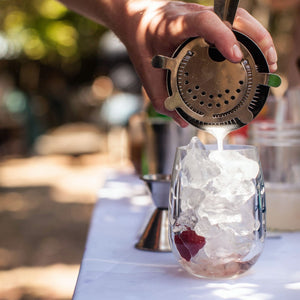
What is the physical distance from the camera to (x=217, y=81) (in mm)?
1018

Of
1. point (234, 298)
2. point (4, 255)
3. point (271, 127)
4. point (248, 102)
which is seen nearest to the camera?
point (234, 298)

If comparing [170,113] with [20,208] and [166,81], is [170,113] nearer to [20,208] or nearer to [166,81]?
[166,81]

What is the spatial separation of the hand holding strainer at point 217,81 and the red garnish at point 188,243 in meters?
0.22

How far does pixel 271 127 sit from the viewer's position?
1.38m

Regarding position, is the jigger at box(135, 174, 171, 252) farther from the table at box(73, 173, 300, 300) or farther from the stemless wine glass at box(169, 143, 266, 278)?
the stemless wine glass at box(169, 143, 266, 278)

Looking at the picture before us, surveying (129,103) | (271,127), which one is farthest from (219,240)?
(129,103)

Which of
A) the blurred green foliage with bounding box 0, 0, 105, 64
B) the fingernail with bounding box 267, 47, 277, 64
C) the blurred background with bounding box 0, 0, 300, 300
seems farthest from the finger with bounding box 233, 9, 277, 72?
the blurred green foliage with bounding box 0, 0, 105, 64

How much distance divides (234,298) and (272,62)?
0.46 metres

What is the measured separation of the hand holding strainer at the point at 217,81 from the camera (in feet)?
3.27

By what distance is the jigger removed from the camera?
4.00 feet

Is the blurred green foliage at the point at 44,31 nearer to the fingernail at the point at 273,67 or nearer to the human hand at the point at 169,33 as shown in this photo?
the human hand at the point at 169,33

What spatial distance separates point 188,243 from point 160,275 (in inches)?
4.4

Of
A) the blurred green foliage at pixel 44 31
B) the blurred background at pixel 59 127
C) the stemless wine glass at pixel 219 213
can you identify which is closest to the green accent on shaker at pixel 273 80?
the stemless wine glass at pixel 219 213

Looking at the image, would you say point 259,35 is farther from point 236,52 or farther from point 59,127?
point 59,127
